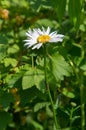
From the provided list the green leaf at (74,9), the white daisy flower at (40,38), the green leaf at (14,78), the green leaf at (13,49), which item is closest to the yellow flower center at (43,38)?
the white daisy flower at (40,38)

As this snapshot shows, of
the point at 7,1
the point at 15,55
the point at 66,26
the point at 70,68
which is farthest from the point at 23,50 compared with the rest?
the point at 70,68

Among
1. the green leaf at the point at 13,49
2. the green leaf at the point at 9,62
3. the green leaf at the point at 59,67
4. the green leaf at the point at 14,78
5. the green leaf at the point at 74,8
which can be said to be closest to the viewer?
the green leaf at the point at 74,8

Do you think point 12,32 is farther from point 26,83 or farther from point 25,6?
point 26,83

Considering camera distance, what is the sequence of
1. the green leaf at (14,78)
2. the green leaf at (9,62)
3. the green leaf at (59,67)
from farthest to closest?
the green leaf at (9,62) < the green leaf at (14,78) < the green leaf at (59,67)

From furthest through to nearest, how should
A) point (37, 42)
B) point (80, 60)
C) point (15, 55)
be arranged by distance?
1. point (15, 55)
2. point (80, 60)
3. point (37, 42)

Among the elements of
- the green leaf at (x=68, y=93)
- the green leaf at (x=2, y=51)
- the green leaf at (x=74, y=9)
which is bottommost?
the green leaf at (x=68, y=93)

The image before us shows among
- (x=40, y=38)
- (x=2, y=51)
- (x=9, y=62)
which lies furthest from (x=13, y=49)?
(x=40, y=38)

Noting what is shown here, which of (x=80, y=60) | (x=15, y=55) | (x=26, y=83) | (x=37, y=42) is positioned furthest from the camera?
(x=15, y=55)

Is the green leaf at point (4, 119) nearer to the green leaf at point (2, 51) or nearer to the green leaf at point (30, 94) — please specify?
the green leaf at point (30, 94)
